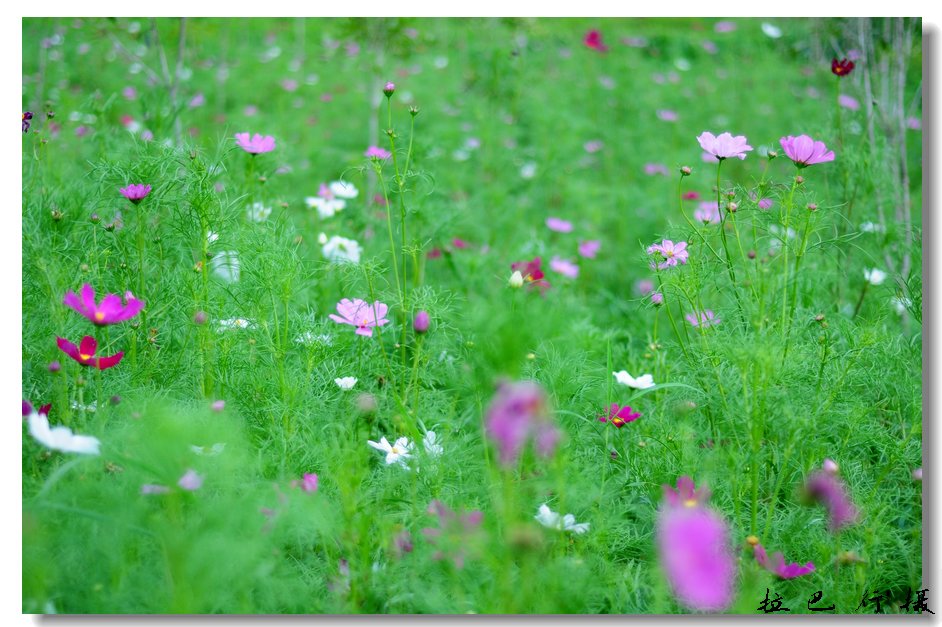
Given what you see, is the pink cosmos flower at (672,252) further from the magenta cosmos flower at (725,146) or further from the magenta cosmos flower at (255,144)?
the magenta cosmos flower at (255,144)

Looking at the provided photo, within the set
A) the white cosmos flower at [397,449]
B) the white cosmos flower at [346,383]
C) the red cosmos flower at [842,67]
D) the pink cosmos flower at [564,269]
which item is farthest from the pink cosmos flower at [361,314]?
the red cosmos flower at [842,67]

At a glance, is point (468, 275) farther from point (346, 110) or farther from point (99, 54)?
point (99, 54)

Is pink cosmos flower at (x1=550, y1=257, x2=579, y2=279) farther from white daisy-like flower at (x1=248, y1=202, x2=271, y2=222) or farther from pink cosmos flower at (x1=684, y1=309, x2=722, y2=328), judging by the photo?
white daisy-like flower at (x1=248, y1=202, x2=271, y2=222)

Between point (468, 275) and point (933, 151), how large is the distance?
44.6 inches

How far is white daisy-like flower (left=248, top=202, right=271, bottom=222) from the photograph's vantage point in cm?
171

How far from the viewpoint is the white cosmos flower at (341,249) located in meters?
1.92

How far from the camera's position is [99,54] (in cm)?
388

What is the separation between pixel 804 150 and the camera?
1345 mm

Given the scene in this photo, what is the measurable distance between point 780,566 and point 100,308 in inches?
44.7

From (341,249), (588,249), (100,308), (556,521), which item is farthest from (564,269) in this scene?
(100,308)

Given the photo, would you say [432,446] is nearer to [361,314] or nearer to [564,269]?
[361,314]

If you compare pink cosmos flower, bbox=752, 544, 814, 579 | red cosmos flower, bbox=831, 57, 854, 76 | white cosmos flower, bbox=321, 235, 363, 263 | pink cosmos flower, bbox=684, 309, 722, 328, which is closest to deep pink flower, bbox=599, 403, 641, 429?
pink cosmos flower, bbox=684, 309, 722, 328

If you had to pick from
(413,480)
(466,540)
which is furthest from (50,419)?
(466,540)

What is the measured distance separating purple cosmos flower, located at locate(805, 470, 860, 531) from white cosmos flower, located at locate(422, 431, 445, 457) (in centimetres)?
58
